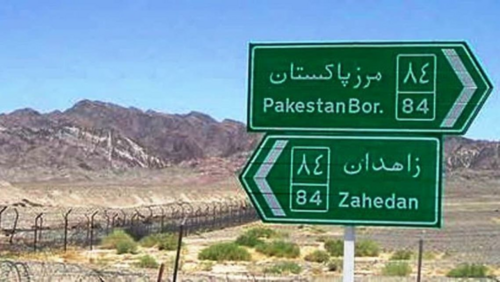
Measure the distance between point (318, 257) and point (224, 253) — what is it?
491 centimetres

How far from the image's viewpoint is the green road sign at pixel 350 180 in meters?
6.69

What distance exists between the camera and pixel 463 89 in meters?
6.66

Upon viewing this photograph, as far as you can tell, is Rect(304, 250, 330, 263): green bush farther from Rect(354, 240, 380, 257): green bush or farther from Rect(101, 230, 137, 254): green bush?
Rect(101, 230, 137, 254): green bush

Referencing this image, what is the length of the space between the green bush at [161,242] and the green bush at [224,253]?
195 inches

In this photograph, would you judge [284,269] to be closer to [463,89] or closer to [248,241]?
[248,241]

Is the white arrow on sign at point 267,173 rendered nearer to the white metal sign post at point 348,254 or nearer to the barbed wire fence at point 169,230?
the white metal sign post at point 348,254

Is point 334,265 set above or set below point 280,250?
below

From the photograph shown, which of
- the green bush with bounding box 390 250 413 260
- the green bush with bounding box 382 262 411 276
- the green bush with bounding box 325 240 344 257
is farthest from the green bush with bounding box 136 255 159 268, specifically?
the green bush with bounding box 390 250 413 260

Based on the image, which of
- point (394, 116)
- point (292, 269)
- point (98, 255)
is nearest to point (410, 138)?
point (394, 116)

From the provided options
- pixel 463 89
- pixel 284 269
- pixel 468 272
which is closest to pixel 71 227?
pixel 284 269

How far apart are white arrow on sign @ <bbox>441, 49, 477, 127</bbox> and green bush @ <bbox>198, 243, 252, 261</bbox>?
39513mm

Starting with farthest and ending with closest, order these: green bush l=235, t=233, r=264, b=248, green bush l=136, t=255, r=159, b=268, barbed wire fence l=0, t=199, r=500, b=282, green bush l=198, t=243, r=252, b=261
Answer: green bush l=235, t=233, r=264, b=248 → green bush l=198, t=243, r=252, b=261 → green bush l=136, t=255, r=159, b=268 → barbed wire fence l=0, t=199, r=500, b=282

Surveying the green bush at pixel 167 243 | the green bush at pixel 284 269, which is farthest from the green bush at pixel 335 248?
the green bush at pixel 284 269

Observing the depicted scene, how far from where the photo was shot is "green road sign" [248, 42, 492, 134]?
666cm
